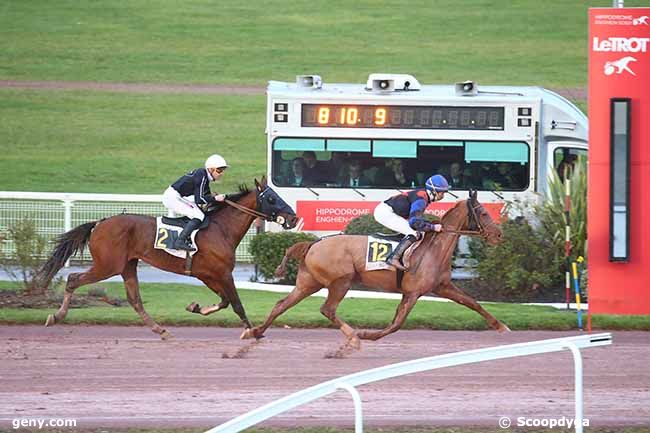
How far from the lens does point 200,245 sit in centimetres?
1380

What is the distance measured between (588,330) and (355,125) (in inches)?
253

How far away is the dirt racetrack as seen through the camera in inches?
399

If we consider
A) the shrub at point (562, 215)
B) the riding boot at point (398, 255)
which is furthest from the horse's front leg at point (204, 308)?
the shrub at point (562, 215)

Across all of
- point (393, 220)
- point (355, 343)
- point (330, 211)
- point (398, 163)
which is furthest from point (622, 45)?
point (330, 211)

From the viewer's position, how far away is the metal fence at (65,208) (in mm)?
20125

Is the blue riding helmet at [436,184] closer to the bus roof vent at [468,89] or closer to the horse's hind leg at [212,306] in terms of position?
the horse's hind leg at [212,306]

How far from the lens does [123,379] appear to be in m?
11.5

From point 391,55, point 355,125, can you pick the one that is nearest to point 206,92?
point 391,55

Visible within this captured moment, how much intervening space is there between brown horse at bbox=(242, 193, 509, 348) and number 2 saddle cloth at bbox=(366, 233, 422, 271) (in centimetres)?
6

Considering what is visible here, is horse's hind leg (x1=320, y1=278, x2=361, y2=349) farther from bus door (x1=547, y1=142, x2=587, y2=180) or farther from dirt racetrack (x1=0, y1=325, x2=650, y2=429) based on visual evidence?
bus door (x1=547, y1=142, x2=587, y2=180)

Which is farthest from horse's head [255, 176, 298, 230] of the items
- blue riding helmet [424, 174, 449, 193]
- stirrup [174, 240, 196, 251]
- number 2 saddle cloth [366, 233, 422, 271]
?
blue riding helmet [424, 174, 449, 193]

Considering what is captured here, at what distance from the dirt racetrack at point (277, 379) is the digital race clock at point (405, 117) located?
5.85 meters

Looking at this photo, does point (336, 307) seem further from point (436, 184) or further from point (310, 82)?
point (310, 82)

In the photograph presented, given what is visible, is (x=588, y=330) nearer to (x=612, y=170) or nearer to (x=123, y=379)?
(x=612, y=170)
